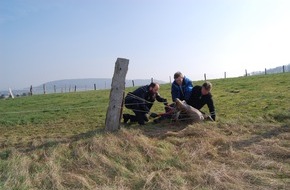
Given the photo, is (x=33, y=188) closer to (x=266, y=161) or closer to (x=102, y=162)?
(x=102, y=162)

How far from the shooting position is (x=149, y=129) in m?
8.21

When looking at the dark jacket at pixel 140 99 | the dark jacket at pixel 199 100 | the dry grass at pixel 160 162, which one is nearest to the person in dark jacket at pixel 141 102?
the dark jacket at pixel 140 99

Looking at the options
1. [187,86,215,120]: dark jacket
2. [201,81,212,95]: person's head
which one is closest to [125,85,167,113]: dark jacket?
[187,86,215,120]: dark jacket

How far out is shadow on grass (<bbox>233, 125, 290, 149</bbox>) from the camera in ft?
21.6

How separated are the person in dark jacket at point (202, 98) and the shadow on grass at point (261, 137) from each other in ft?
5.36

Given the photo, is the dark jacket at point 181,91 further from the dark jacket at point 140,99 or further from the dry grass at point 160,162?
the dry grass at point 160,162

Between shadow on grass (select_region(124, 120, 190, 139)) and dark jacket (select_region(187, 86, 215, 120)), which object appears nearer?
shadow on grass (select_region(124, 120, 190, 139))

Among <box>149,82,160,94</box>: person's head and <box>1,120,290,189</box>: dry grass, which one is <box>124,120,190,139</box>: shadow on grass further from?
<box>149,82,160,94</box>: person's head

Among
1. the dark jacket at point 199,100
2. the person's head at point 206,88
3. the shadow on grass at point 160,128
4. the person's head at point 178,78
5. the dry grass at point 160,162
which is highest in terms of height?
the person's head at point 178,78

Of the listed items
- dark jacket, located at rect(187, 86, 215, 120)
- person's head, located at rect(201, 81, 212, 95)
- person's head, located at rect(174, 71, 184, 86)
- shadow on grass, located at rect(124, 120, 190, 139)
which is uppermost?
person's head, located at rect(174, 71, 184, 86)

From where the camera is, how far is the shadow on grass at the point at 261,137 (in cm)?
660

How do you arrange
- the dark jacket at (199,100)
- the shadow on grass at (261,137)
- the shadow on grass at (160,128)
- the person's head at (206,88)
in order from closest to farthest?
the shadow on grass at (261,137) < the shadow on grass at (160,128) < the person's head at (206,88) < the dark jacket at (199,100)

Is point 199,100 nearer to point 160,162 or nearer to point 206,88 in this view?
point 206,88

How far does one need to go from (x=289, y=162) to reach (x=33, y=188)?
3926 millimetres
